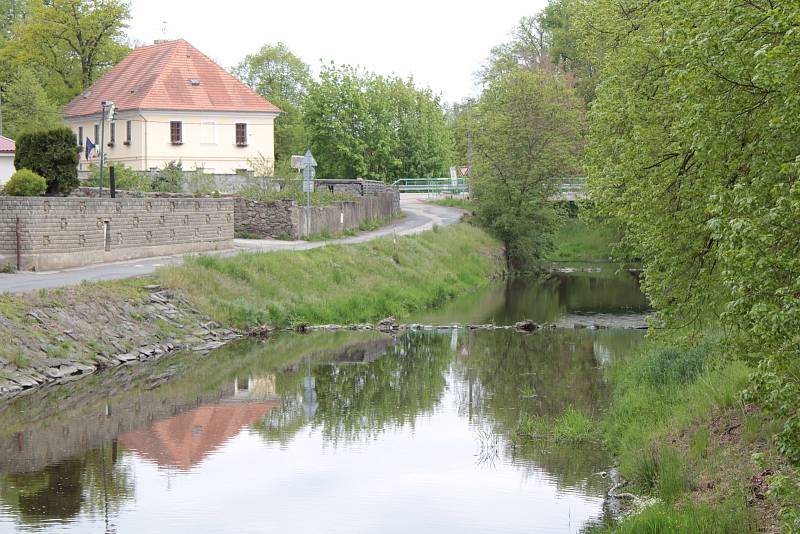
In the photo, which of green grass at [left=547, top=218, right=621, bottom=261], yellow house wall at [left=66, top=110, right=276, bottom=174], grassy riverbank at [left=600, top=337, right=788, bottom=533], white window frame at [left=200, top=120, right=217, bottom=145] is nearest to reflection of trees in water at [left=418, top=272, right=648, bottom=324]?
green grass at [left=547, top=218, right=621, bottom=261]

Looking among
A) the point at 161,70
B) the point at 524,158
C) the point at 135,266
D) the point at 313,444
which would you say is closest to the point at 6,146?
the point at 135,266

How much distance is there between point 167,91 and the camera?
64.1 meters

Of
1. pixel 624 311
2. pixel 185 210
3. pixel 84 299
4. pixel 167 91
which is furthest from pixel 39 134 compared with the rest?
pixel 167 91

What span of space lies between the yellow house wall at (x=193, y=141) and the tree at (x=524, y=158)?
14041 millimetres

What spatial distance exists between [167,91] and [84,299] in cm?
4032

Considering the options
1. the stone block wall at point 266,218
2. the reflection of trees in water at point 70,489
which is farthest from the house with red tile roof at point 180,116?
the reflection of trees in water at point 70,489

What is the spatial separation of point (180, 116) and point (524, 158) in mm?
20972

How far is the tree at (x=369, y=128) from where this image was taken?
73.1m

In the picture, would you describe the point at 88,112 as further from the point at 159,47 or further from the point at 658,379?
the point at 658,379

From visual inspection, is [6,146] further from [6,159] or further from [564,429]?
[564,429]

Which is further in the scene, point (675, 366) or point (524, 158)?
point (524, 158)

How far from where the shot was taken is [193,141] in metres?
64.4

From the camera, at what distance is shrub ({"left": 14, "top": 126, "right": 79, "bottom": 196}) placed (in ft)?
Result: 110

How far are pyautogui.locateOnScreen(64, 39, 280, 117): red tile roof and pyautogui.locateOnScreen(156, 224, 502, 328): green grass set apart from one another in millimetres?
22683
